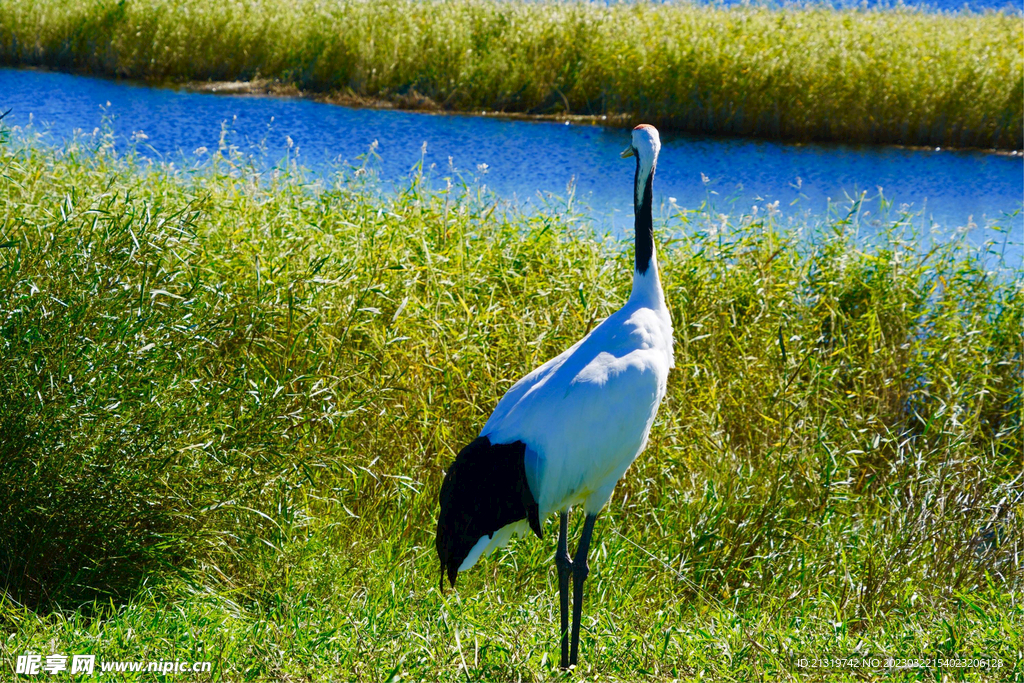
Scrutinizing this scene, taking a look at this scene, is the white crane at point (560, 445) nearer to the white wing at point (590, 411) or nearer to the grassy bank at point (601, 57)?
the white wing at point (590, 411)

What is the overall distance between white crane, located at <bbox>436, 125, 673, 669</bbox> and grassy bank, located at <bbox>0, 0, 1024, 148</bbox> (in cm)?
985

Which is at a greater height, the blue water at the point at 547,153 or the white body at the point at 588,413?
the blue water at the point at 547,153

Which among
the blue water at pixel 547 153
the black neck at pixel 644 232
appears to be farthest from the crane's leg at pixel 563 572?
the blue water at pixel 547 153

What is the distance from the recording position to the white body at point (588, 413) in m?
3.00

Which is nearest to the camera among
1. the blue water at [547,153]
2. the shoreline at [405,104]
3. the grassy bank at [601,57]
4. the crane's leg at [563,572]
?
the crane's leg at [563,572]

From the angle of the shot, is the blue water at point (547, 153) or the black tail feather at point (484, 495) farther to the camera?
the blue water at point (547, 153)

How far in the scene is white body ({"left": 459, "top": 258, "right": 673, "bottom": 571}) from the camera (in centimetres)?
300

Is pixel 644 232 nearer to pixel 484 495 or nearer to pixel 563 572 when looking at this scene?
pixel 484 495

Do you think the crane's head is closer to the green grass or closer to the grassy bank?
the green grass

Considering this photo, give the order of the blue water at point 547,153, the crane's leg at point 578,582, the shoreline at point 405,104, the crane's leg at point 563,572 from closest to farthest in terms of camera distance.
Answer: the crane's leg at point 578,582 < the crane's leg at point 563,572 < the blue water at point 547,153 < the shoreline at point 405,104

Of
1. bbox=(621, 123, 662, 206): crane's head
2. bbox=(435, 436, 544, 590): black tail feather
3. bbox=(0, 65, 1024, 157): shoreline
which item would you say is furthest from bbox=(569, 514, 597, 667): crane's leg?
bbox=(0, 65, 1024, 157): shoreline

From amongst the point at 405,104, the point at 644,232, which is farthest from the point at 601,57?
the point at 644,232

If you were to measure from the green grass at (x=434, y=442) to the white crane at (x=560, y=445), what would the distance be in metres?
0.35

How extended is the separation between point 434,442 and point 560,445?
1454 mm
